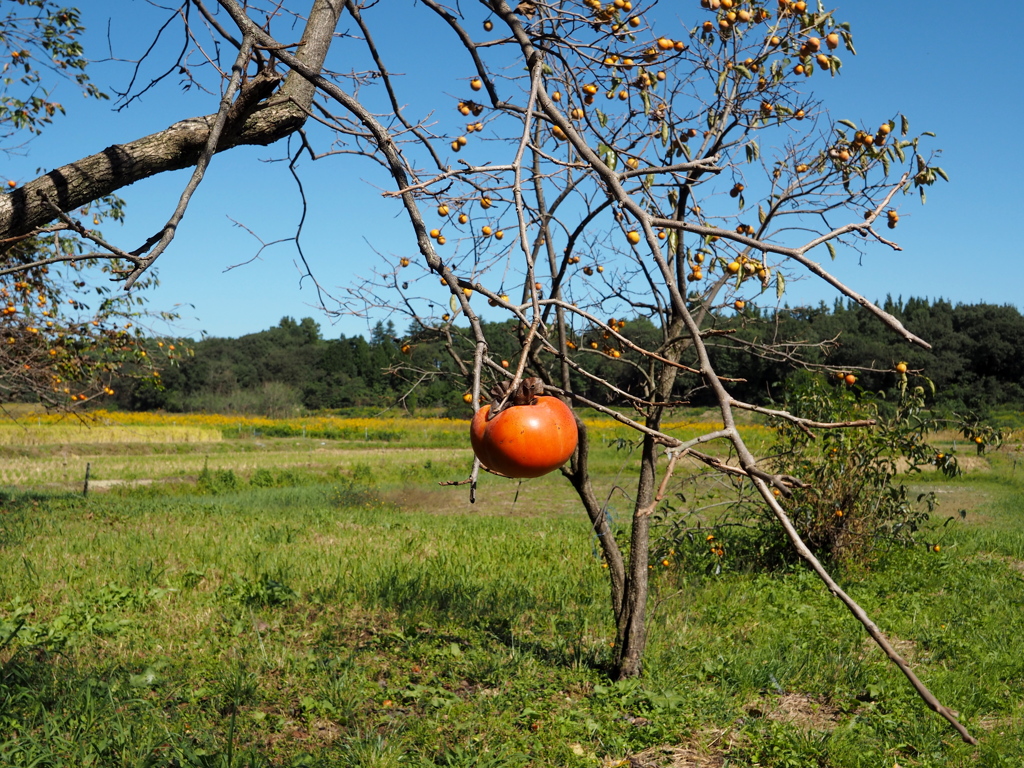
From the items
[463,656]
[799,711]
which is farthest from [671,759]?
[463,656]

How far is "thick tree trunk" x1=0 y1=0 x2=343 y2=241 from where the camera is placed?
2426mm

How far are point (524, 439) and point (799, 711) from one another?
338 centimetres

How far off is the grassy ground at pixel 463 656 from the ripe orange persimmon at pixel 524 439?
210 cm

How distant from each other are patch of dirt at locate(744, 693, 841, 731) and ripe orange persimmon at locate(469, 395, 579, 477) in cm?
Answer: 307

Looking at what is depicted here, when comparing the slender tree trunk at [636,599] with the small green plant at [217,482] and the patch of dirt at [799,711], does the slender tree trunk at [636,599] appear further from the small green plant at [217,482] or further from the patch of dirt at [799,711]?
the small green plant at [217,482]

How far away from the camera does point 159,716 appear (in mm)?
3346

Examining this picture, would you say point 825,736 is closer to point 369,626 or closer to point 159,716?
point 369,626

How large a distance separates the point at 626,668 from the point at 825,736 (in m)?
1.00

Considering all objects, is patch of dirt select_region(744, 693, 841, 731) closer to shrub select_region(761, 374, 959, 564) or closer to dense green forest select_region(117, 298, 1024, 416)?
shrub select_region(761, 374, 959, 564)

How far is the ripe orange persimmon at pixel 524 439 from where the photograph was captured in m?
1.28

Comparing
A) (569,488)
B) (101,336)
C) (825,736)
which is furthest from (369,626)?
(569,488)

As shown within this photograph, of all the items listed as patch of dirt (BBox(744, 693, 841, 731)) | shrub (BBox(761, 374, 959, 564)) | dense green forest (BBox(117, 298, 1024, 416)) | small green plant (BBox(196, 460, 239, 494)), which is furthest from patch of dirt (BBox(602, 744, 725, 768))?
dense green forest (BBox(117, 298, 1024, 416))

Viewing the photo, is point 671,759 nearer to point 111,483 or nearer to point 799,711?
point 799,711

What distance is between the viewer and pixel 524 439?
4.20ft
